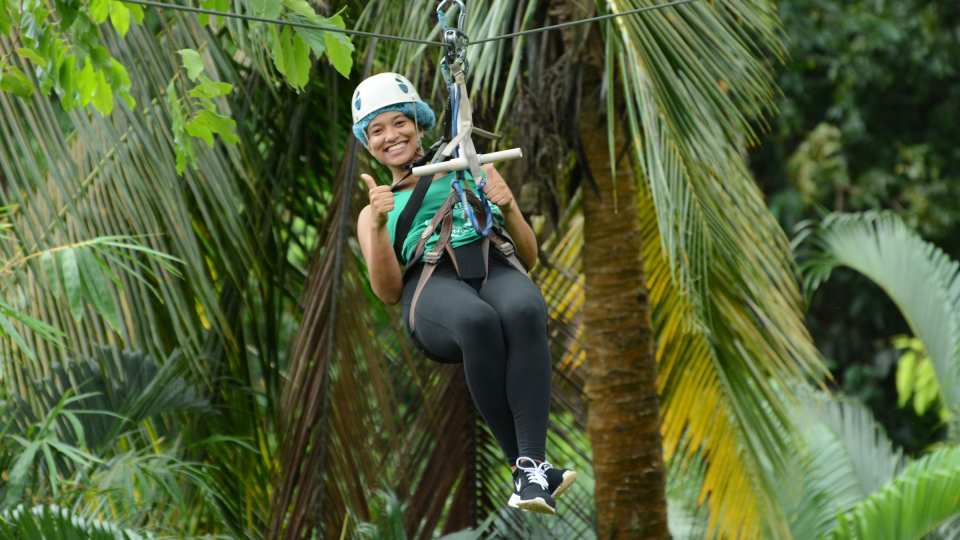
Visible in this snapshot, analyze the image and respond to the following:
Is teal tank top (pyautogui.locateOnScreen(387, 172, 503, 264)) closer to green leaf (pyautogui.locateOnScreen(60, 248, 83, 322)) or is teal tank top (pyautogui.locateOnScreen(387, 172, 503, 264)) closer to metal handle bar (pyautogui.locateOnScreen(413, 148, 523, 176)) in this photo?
metal handle bar (pyautogui.locateOnScreen(413, 148, 523, 176))

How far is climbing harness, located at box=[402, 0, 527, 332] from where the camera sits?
145 inches

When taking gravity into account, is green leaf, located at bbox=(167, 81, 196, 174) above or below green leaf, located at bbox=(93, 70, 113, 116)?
below

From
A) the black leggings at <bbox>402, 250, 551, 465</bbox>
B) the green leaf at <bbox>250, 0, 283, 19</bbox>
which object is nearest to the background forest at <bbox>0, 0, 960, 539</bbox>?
the green leaf at <bbox>250, 0, 283, 19</bbox>

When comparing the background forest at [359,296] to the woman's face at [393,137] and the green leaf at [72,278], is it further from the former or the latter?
the woman's face at [393,137]

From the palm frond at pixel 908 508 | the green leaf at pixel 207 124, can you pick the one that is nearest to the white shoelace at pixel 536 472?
the green leaf at pixel 207 124

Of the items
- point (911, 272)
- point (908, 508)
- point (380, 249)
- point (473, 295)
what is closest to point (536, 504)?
point (473, 295)

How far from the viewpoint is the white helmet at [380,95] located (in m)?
3.94

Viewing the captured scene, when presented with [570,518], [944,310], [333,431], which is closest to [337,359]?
[333,431]

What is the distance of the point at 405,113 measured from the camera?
3.98 m

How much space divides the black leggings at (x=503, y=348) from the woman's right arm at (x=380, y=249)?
0.14m

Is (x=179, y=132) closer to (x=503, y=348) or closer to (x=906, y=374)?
(x=503, y=348)

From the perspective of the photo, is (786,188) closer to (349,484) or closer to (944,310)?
(944,310)

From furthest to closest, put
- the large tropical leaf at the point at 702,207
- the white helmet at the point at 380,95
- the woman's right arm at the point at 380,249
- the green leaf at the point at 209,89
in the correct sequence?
the large tropical leaf at the point at 702,207 → the green leaf at the point at 209,89 → the white helmet at the point at 380,95 → the woman's right arm at the point at 380,249

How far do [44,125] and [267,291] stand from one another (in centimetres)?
165
